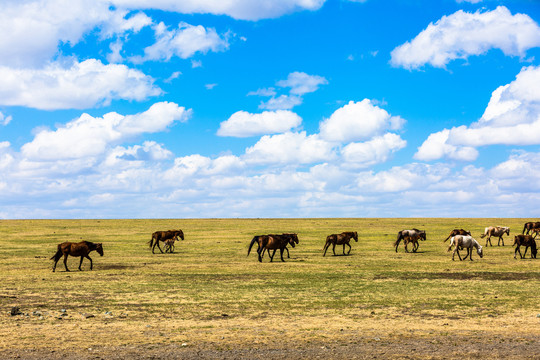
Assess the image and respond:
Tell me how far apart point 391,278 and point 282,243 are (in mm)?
9646

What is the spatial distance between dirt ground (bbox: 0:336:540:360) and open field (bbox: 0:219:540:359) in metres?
0.03

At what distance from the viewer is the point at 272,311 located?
1625cm

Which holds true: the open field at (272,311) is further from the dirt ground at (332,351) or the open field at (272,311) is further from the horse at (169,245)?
the horse at (169,245)

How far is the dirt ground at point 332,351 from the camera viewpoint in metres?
11.3

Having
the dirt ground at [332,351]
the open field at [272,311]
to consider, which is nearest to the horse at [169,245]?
the open field at [272,311]

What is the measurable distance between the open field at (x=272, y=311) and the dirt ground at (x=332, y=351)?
0.03 meters

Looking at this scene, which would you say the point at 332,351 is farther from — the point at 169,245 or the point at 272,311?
the point at 169,245

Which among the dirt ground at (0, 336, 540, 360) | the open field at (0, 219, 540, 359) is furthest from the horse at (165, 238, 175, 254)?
the dirt ground at (0, 336, 540, 360)

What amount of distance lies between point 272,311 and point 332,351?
186 inches

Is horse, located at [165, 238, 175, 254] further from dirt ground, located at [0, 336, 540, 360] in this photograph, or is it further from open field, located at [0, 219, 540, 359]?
dirt ground, located at [0, 336, 540, 360]

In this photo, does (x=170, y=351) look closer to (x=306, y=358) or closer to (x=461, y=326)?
(x=306, y=358)

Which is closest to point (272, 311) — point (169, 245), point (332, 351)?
point (332, 351)

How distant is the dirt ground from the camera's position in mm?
11336

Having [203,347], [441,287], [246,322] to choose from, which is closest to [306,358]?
[203,347]
